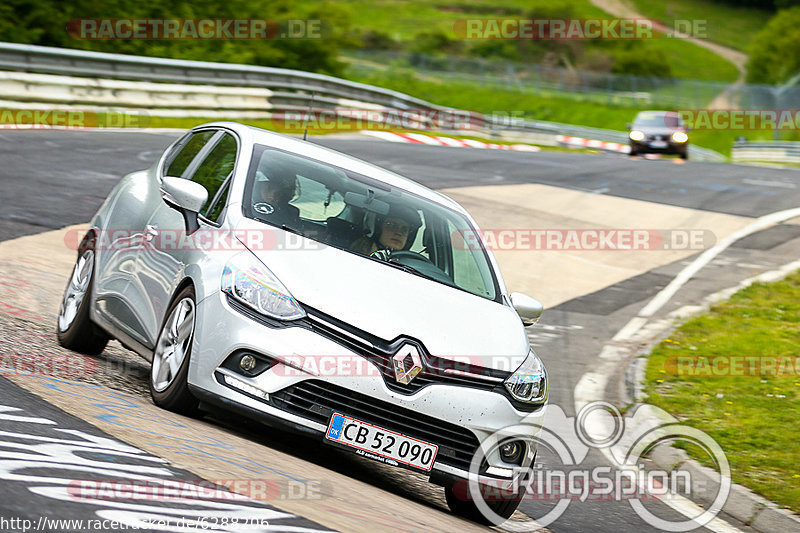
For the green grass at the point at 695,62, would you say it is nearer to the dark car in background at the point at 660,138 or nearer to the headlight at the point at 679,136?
the dark car in background at the point at 660,138

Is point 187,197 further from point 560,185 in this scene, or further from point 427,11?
point 427,11

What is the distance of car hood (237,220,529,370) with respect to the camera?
5234mm

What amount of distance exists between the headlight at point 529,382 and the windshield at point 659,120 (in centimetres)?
2916

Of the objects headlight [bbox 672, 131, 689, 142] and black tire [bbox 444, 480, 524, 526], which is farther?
headlight [bbox 672, 131, 689, 142]

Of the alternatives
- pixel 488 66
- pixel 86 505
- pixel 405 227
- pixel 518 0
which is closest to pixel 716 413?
pixel 405 227

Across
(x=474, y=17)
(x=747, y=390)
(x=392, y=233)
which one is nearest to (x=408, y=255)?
(x=392, y=233)

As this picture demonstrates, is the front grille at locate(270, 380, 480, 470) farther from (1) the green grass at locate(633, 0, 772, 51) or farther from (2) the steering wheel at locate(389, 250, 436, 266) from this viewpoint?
(1) the green grass at locate(633, 0, 772, 51)

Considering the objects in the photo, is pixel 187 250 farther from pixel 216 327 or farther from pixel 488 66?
pixel 488 66

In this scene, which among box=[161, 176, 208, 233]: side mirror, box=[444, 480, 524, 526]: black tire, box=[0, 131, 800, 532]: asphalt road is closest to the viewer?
box=[444, 480, 524, 526]: black tire

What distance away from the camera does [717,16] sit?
151375 millimetres

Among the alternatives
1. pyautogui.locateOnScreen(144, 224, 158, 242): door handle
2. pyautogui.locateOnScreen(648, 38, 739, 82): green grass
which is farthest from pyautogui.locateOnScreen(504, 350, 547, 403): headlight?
pyautogui.locateOnScreen(648, 38, 739, 82): green grass

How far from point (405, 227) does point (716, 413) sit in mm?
3427

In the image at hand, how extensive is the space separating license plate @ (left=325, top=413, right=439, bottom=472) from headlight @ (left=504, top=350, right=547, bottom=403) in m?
0.58

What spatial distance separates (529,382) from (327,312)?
3.74ft
